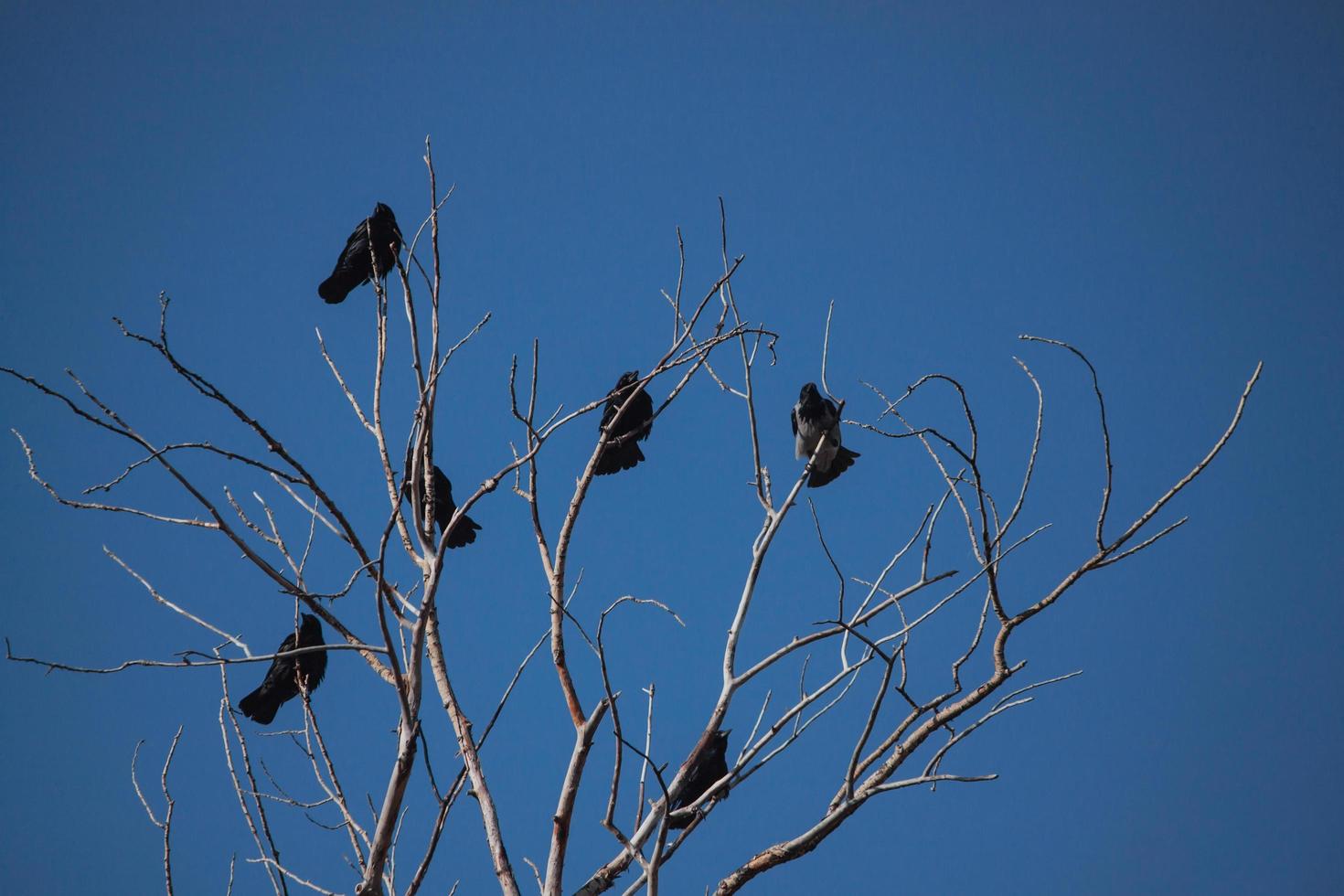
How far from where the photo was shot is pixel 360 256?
5.53 meters

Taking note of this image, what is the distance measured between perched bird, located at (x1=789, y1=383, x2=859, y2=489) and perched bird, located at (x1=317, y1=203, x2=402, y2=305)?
6.88 feet

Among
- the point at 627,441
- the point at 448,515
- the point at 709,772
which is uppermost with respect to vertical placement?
the point at 627,441

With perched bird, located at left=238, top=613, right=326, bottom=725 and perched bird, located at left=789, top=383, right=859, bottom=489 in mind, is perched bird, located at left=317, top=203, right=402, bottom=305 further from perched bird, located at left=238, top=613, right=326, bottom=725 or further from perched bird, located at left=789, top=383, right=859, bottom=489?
perched bird, located at left=789, top=383, right=859, bottom=489

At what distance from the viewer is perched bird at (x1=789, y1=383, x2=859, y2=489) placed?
17.5ft

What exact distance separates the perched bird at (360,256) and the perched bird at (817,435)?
2097 millimetres

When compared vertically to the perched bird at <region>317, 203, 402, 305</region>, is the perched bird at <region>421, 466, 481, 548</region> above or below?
below

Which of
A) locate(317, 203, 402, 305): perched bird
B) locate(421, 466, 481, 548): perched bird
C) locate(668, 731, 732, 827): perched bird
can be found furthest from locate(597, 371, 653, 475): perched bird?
locate(668, 731, 732, 827): perched bird

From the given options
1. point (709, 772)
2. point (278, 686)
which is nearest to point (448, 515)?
point (278, 686)

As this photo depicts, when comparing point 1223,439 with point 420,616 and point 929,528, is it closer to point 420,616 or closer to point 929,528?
point 929,528

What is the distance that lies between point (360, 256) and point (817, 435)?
238 cm

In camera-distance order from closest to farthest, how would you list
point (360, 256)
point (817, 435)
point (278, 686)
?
point (278, 686) < point (360, 256) < point (817, 435)

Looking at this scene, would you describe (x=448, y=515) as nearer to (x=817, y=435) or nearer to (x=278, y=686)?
(x=278, y=686)

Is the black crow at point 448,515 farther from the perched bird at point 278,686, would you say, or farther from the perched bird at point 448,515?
the perched bird at point 278,686

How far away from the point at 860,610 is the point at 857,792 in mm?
467
